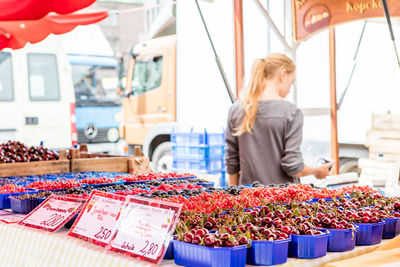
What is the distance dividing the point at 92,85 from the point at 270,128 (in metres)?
8.51

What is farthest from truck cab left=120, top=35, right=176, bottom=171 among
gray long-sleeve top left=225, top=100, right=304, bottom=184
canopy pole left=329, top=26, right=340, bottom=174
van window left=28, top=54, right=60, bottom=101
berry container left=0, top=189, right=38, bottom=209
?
berry container left=0, top=189, right=38, bottom=209

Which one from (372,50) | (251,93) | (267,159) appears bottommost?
(267,159)

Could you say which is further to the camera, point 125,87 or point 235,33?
point 125,87

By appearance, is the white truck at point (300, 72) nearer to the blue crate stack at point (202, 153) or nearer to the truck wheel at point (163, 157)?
the blue crate stack at point (202, 153)

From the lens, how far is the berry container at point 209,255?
142cm

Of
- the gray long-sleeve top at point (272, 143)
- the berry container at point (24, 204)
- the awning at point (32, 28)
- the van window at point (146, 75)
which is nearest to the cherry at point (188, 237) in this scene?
the berry container at point (24, 204)

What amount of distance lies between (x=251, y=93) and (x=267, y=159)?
44 cm

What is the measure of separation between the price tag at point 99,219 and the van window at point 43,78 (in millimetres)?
7246

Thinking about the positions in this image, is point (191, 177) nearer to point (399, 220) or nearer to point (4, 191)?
point (4, 191)

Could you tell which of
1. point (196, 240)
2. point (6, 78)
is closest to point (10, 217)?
point (196, 240)

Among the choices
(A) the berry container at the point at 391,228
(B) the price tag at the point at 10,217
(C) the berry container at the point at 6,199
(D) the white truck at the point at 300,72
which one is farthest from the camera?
(D) the white truck at the point at 300,72

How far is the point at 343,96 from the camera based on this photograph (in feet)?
20.4

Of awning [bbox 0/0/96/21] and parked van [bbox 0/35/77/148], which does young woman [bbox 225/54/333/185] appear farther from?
parked van [bbox 0/35/77/148]

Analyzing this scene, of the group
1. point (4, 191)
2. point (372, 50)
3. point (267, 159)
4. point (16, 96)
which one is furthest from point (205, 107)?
point (4, 191)
